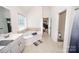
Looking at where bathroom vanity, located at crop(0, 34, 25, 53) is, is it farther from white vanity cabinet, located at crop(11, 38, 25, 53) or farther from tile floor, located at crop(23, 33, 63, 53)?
tile floor, located at crop(23, 33, 63, 53)

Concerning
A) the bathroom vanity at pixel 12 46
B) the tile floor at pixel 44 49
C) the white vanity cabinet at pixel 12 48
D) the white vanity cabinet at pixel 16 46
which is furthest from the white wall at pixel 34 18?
the white vanity cabinet at pixel 12 48

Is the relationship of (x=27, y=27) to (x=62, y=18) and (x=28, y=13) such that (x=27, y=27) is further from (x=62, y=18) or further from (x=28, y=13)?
(x=62, y=18)

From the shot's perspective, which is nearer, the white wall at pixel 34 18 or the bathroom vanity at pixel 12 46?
the bathroom vanity at pixel 12 46

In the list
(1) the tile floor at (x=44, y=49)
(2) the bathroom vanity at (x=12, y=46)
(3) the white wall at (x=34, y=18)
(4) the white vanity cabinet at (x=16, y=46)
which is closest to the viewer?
(2) the bathroom vanity at (x=12, y=46)

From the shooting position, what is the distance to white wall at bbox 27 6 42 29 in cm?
655

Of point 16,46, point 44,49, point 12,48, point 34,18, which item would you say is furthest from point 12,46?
point 34,18

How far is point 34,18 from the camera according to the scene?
661cm

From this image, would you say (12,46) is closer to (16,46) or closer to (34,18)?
(16,46)

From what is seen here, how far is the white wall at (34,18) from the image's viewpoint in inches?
258

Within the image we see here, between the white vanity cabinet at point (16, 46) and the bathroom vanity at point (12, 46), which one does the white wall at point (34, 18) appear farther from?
the bathroom vanity at point (12, 46)

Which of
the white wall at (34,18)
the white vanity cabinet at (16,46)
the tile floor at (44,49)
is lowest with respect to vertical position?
the tile floor at (44,49)
